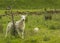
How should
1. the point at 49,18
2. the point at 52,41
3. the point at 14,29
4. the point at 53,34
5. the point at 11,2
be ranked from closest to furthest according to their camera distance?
the point at 52,41, the point at 14,29, the point at 53,34, the point at 49,18, the point at 11,2

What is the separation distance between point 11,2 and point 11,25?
35.2 m

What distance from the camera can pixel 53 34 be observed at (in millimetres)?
21812

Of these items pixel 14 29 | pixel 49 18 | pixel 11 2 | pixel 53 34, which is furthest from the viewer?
pixel 11 2

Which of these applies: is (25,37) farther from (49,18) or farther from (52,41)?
(49,18)

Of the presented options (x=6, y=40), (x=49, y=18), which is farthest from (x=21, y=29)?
(x=49, y=18)

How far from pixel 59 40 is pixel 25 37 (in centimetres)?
Result: 297

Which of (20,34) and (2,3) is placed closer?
(20,34)

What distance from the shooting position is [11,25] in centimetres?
2044

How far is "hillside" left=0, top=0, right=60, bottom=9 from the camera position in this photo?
55656mm

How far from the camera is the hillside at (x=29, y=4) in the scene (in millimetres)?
55656

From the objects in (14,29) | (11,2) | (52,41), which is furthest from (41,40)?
(11,2)

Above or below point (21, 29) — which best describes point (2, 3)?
below

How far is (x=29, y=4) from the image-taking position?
56.8m

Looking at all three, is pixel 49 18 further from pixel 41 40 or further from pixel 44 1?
pixel 44 1
